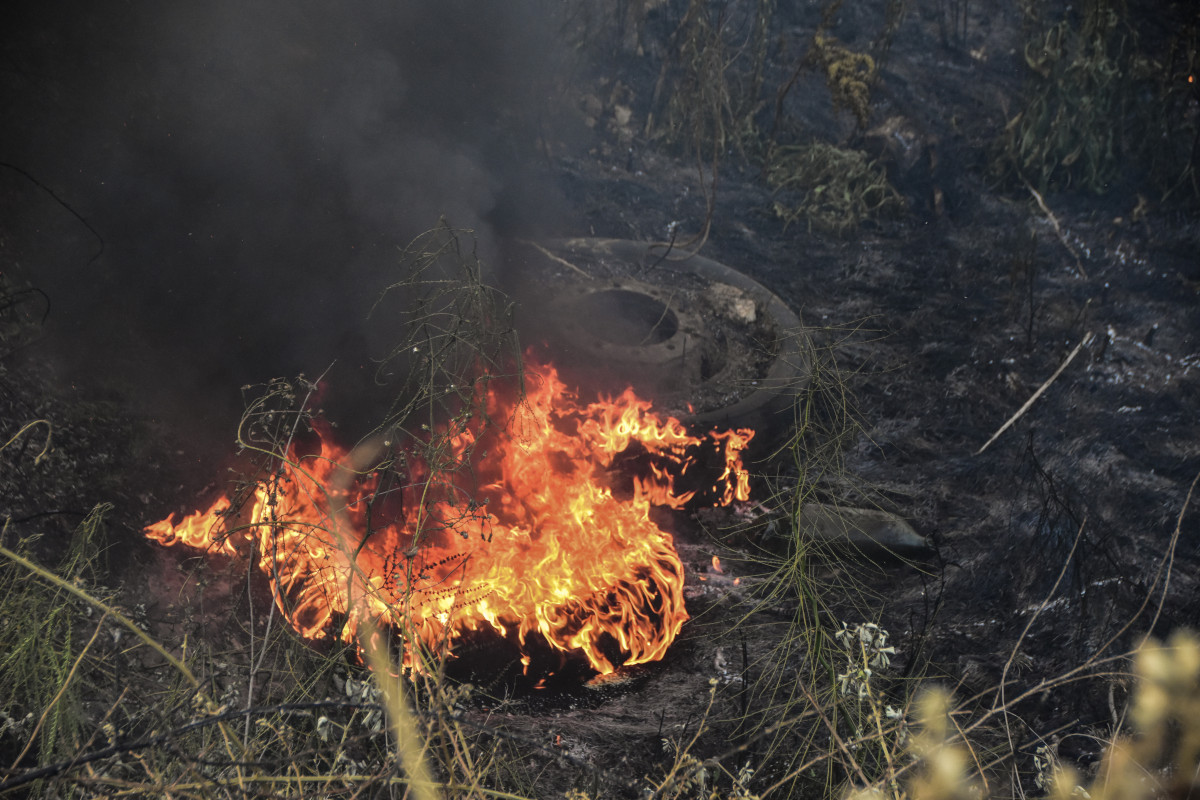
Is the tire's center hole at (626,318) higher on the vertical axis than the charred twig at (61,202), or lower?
lower

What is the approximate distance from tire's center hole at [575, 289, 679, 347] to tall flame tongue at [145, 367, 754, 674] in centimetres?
107

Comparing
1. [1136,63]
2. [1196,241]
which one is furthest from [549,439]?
[1136,63]

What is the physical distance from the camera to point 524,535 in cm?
461

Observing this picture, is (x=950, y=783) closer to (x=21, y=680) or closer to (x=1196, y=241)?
(x=21, y=680)

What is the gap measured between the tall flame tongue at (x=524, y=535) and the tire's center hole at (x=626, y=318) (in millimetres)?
1072

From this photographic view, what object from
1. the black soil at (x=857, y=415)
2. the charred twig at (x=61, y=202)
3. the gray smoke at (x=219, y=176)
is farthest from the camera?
the gray smoke at (x=219, y=176)

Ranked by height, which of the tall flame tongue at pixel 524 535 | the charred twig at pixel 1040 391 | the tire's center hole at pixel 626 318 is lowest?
the tall flame tongue at pixel 524 535

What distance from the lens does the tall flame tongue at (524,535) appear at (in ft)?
13.9

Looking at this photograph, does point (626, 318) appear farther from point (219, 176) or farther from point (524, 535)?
point (219, 176)

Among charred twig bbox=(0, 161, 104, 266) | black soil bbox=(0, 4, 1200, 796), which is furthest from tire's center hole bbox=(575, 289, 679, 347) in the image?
charred twig bbox=(0, 161, 104, 266)

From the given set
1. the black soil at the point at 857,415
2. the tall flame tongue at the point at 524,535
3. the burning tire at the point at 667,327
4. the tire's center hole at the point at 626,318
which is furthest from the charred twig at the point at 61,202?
the tire's center hole at the point at 626,318

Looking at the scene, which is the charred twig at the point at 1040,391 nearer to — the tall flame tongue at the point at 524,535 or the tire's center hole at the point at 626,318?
the tall flame tongue at the point at 524,535

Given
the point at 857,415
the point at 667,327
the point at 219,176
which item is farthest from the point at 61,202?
the point at 857,415

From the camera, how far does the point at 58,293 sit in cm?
496
